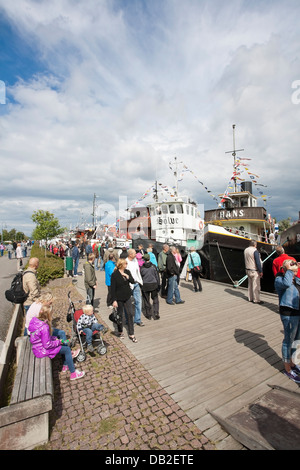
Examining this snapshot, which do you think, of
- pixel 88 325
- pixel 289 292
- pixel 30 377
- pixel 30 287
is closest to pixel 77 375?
pixel 30 377

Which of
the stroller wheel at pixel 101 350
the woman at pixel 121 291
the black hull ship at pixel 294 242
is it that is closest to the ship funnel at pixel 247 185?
the black hull ship at pixel 294 242

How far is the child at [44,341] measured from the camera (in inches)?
140

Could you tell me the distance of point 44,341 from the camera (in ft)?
11.9

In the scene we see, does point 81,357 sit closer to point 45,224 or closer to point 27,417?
point 27,417

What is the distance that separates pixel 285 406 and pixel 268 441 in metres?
0.74

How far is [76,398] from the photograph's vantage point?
3.31 meters

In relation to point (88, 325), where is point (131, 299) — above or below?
above

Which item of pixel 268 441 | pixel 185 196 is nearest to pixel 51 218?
pixel 185 196

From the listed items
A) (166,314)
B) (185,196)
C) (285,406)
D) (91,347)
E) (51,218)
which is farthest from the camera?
(51,218)

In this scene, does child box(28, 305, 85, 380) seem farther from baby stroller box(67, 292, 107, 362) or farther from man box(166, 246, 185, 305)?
man box(166, 246, 185, 305)

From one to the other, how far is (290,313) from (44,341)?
152 inches

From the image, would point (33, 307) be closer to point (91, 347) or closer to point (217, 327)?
point (91, 347)

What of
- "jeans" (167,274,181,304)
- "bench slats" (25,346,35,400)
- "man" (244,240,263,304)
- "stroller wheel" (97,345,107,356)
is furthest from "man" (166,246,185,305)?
"bench slats" (25,346,35,400)

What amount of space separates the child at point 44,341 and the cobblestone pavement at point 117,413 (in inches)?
13.3
